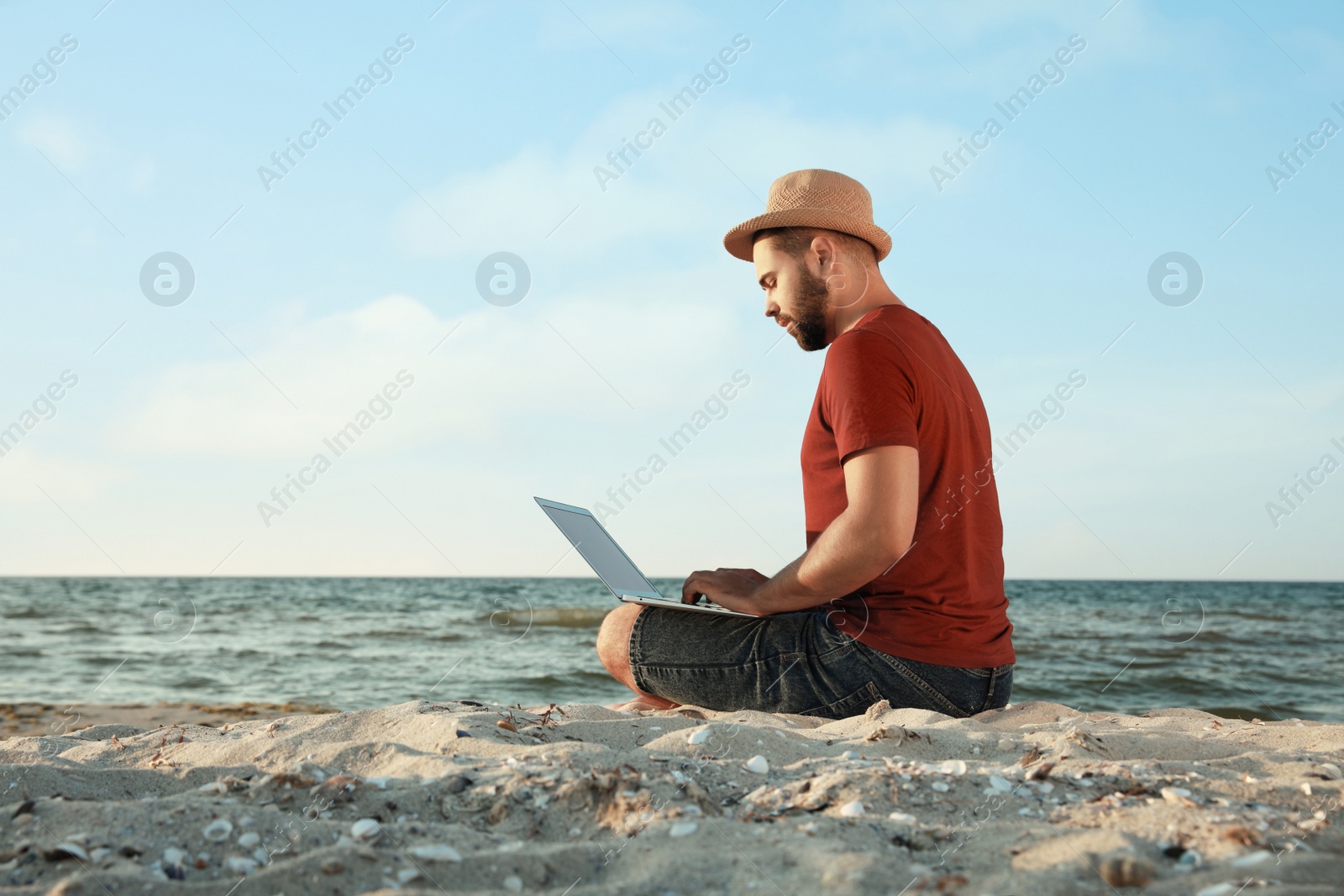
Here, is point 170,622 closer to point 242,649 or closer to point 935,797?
point 242,649

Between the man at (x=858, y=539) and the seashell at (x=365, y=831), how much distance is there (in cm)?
143

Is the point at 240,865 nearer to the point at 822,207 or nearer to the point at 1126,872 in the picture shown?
the point at 1126,872

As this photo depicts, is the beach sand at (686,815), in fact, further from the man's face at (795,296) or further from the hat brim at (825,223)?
the hat brim at (825,223)

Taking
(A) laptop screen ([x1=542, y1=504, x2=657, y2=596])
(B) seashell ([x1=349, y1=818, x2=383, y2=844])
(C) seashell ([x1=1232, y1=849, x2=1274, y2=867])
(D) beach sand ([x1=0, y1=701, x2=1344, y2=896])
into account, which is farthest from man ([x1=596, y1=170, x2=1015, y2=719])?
(B) seashell ([x1=349, y1=818, x2=383, y2=844])

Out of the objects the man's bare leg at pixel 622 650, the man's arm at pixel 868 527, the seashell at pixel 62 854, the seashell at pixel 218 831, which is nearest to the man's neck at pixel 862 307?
the man's arm at pixel 868 527

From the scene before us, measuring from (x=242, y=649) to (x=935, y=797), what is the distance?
9.45 meters

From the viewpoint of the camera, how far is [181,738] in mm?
2732

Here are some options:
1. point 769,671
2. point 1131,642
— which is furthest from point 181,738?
point 1131,642

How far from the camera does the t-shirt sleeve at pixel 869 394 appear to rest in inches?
97.5

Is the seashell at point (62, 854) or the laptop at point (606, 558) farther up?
the laptop at point (606, 558)

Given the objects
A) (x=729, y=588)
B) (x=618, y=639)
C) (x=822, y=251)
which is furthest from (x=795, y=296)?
(x=618, y=639)

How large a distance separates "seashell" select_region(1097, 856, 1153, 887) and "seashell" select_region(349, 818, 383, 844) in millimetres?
1217

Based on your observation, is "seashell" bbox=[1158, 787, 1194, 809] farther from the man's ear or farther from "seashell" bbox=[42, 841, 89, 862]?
"seashell" bbox=[42, 841, 89, 862]

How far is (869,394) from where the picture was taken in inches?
98.7
